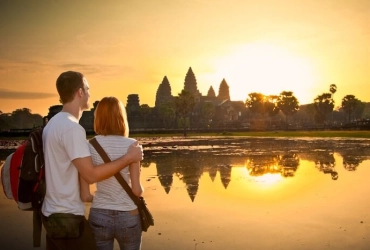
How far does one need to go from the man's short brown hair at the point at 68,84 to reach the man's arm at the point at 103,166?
544mm

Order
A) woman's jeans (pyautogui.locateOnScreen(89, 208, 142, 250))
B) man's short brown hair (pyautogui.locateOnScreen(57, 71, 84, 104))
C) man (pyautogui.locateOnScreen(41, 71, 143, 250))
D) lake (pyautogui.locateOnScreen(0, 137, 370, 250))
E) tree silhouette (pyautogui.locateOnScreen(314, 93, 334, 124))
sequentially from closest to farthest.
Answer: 1. man (pyautogui.locateOnScreen(41, 71, 143, 250))
2. man's short brown hair (pyautogui.locateOnScreen(57, 71, 84, 104))
3. woman's jeans (pyautogui.locateOnScreen(89, 208, 142, 250))
4. lake (pyautogui.locateOnScreen(0, 137, 370, 250))
5. tree silhouette (pyautogui.locateOnScreen(314, 93, 334, 124))

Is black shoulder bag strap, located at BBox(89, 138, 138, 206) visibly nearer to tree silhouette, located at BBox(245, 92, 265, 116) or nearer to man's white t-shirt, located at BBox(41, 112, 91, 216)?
man's white t-shirt, located at BBox(41, 112, 91, 216)

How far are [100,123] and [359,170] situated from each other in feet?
42.9

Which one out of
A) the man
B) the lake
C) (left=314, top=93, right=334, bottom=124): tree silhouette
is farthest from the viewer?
(left=314, top=93, right=334, bottom=124): tree silhouette

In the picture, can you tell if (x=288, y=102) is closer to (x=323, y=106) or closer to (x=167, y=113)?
(x=323, y=106)

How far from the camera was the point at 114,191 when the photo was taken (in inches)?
131

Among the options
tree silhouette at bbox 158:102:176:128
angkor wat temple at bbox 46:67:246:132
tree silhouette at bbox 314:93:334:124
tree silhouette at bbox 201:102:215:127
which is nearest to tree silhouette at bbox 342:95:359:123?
tree silhouette at bbox 314:93:334:124

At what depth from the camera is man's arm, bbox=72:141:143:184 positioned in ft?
10.1

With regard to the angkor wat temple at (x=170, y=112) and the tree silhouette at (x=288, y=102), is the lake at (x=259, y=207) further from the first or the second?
the tree silhouette at (x=288, y=102)

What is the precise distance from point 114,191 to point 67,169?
0.43 metres

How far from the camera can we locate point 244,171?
15.0 m

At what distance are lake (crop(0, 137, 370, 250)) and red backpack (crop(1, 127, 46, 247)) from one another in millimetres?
3178

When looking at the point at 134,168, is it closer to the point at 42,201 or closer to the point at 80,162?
the point at 80,162

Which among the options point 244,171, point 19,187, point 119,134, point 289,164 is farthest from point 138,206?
point 289,164
